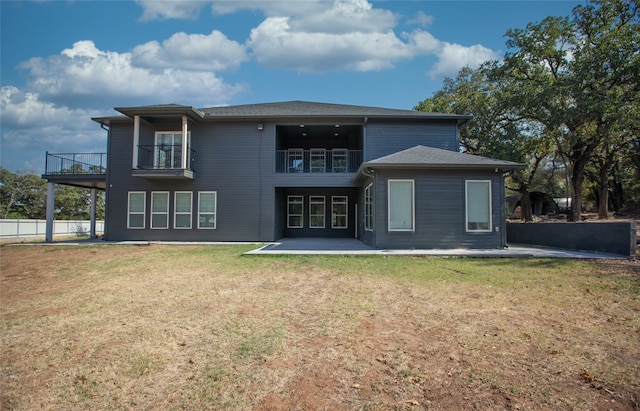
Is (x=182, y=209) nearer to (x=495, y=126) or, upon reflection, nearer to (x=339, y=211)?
(x=339, y=211)

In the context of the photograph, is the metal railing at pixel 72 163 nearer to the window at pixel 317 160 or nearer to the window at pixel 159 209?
the window at pixel 159 209

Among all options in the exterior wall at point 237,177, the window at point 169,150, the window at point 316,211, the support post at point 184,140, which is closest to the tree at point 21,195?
the exterior wall at point 237,177

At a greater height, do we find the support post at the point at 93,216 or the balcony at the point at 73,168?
the balcony at the point at 73,168

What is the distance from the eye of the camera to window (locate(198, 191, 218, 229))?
15773mm

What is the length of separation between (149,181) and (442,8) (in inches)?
556

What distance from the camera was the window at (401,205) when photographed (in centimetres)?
1196

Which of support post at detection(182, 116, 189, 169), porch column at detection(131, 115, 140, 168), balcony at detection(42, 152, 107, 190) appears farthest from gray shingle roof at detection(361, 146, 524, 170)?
balcony at detection(42, 152, 107, 190)

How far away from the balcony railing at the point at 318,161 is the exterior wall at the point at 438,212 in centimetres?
468

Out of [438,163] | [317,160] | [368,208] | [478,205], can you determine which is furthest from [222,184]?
[478,205]

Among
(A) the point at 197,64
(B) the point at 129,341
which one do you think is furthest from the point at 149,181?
(B) the point at 129,341

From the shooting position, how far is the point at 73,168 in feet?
56.3

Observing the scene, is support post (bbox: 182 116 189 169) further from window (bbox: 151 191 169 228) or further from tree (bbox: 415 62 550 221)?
tree (bbox: 415 62 550 221)

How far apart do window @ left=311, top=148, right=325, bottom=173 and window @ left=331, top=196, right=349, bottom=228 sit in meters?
2.27

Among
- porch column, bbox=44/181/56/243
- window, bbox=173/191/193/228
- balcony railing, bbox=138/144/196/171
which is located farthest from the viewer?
porch column, bbox=44/181/56/243
